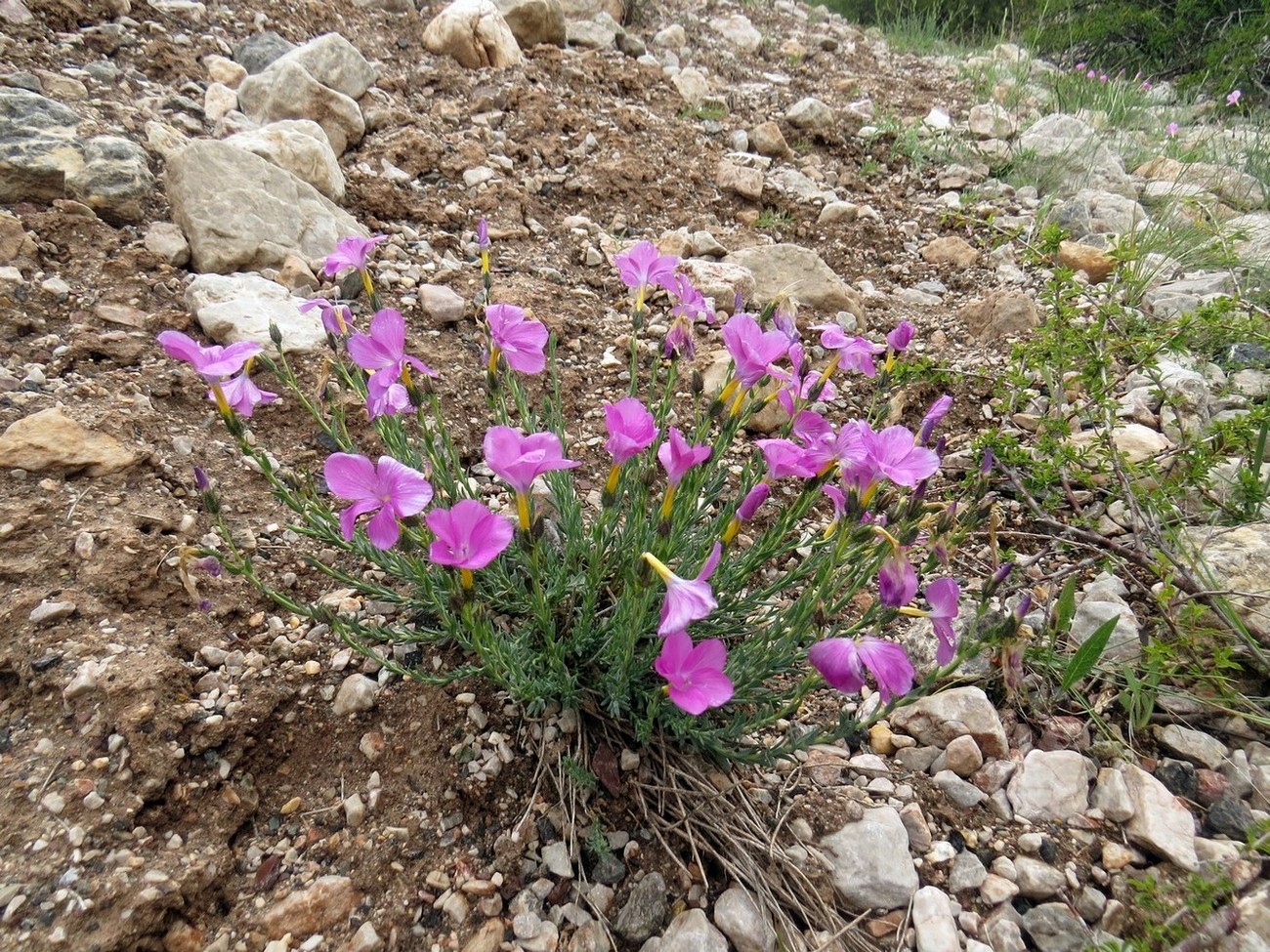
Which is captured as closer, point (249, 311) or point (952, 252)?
point (249, 311)

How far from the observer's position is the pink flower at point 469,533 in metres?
1.28

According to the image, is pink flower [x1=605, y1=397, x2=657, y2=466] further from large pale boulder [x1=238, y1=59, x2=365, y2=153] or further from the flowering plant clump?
large pale boulder [x1=238, y1=59, x2=365, y2=153]

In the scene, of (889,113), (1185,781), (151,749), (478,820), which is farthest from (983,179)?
(151,749)

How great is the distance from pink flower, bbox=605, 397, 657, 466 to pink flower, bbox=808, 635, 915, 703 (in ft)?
1.60

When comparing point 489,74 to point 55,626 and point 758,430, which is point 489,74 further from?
point 55,626

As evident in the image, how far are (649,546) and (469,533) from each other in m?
0.46

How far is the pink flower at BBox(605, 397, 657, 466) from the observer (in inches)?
55.6

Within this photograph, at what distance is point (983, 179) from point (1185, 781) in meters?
4.38

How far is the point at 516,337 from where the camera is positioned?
1.79 meters

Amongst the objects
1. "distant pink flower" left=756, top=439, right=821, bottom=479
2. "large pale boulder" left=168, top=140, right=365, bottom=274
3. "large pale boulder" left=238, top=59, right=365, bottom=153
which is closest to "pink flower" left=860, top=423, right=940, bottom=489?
"distant pink flower" left=756, top=439, right=821, bottom=479

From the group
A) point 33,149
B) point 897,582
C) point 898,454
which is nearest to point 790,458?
point 898,454

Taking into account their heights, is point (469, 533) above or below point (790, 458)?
→ below

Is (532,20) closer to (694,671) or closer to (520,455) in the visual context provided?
(520,455)

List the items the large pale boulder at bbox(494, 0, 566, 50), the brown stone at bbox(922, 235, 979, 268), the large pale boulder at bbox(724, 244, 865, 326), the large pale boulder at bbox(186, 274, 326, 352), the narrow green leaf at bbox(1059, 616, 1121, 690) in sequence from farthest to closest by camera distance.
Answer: the large pale boulder at bbox(494, 0, 566, 50)
the brown stone at bbox(922, 235, 979, 268)
the large pale boulder at bbox(724, 244, 865, 326)
the large pale boulder at bbox(186, 274, 326, 352)
the narrow green leaf at bbox(1059, 616, 1121, 690)
